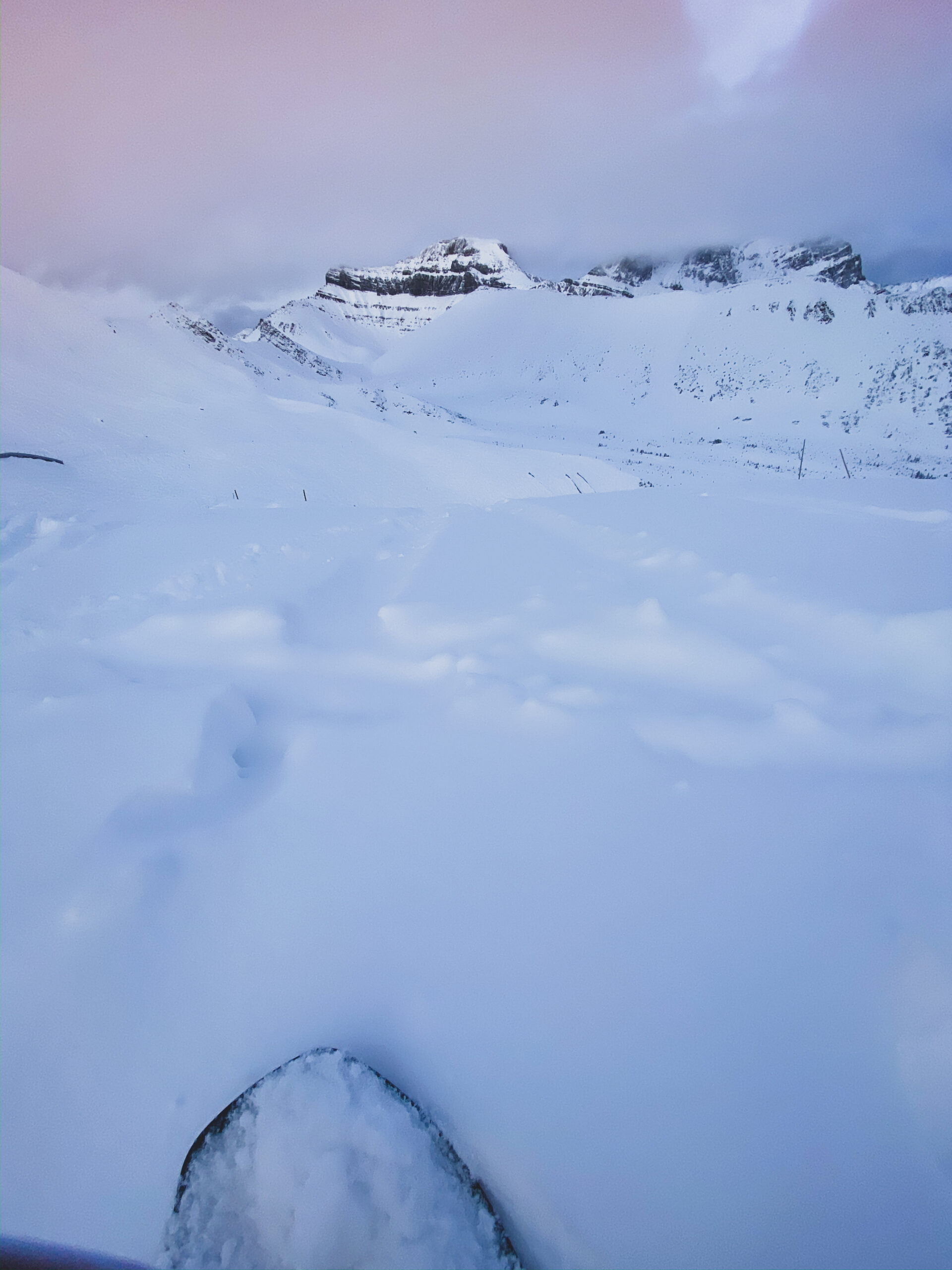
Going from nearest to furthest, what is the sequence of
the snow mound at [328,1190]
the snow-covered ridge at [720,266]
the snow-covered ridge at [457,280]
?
1. the snow mound at [328,1190]
2. the snow-covered ridge at [457,280]
3. the snow-covered ridge at [720,266]

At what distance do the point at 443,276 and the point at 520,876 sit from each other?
89831 mm

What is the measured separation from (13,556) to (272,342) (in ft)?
103

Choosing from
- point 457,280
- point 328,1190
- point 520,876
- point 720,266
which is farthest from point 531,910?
point 720,266

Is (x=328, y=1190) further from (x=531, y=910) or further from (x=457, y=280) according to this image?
(x=457, y=280)

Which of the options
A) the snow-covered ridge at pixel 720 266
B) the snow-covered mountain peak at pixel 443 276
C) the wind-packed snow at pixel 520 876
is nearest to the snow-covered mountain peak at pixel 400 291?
the snow-covered mountain peak at pixel 443 276

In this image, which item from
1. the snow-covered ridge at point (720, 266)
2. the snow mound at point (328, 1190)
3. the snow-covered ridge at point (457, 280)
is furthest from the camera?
the snow-covered ridge at point (720, 266)

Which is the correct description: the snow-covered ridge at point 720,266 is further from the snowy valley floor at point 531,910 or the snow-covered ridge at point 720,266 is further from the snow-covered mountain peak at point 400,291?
the snowy valley floor at point 531,910

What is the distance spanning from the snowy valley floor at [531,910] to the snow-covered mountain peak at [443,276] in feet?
276

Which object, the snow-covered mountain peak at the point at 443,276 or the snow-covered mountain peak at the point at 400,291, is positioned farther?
the snow-covered mountain peak at the point at 443,276

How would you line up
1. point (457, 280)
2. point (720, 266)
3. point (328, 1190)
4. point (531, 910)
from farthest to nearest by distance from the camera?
point (720, 266), point (457, 280), point (531, 910), point (328, 1190)

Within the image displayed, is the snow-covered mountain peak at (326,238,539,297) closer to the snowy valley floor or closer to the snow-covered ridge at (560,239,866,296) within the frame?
the snow-covered ridge at (560,239,866,296)

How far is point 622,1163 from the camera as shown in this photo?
889 mm

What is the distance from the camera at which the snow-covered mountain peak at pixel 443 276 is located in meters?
74.0

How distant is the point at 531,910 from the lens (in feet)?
4.02
